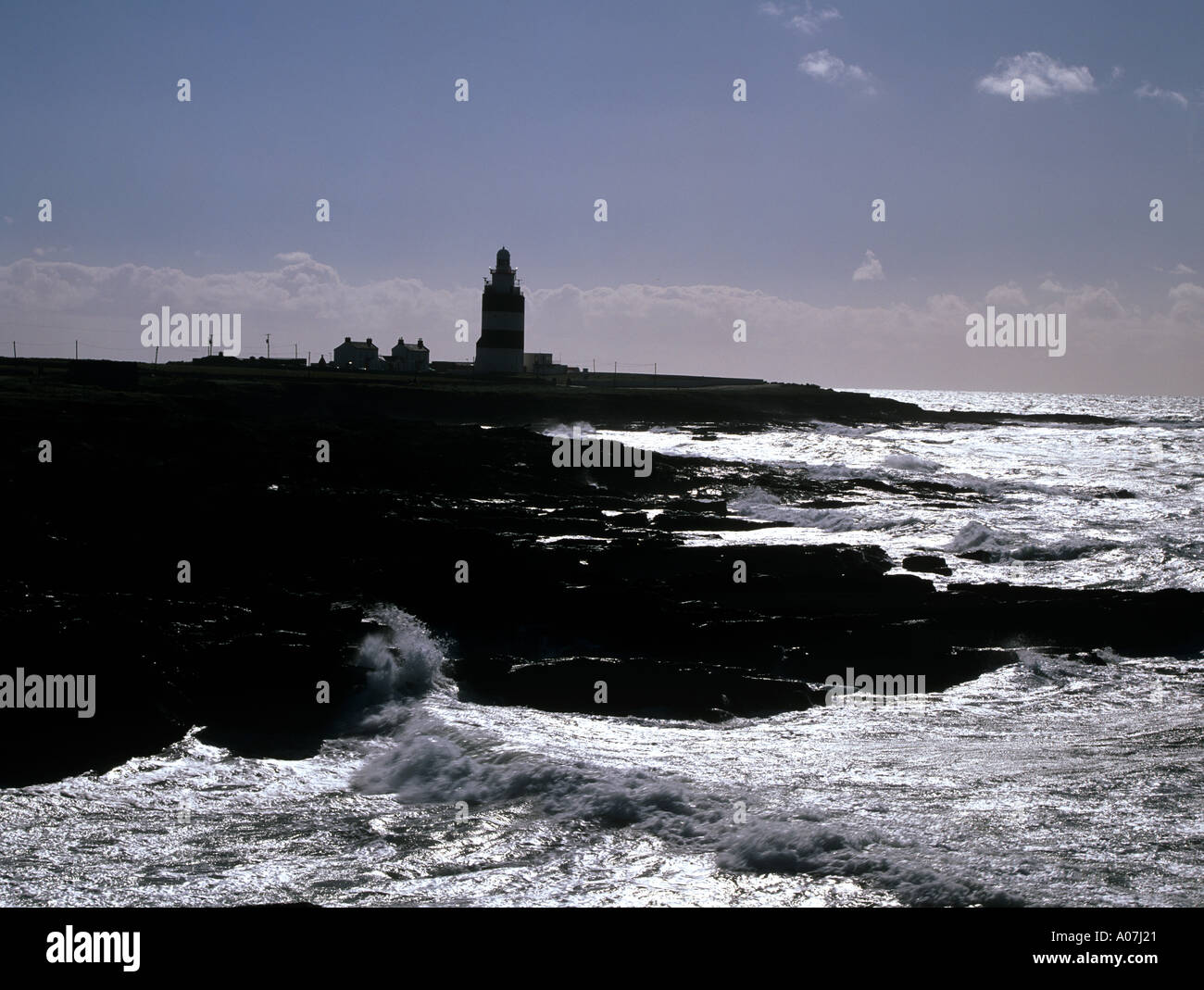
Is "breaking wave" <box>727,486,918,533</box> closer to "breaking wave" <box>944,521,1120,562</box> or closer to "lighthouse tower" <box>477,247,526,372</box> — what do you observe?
"breaking wave" <box>944,521,1120,562</box>

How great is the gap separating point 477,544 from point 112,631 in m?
6.50

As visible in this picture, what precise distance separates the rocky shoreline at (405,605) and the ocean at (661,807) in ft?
1.64

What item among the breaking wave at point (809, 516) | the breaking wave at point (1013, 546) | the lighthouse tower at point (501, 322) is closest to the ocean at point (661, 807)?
the breaking wave at point (1013, 546)

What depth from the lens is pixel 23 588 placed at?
45.5ft

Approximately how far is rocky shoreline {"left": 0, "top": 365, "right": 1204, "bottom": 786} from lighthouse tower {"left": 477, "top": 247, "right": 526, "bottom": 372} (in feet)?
190

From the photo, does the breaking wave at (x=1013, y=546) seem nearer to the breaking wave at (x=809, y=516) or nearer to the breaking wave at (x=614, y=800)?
the breaking wave at (x=809, y=516)

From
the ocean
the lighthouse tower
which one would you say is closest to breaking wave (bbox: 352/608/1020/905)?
the ocean

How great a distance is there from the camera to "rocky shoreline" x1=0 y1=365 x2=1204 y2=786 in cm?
1210

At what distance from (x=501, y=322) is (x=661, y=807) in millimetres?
76178

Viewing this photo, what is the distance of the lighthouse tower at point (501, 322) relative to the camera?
82.9 m

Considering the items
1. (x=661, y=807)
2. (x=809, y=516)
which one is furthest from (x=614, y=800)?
(x=809, y=516)
